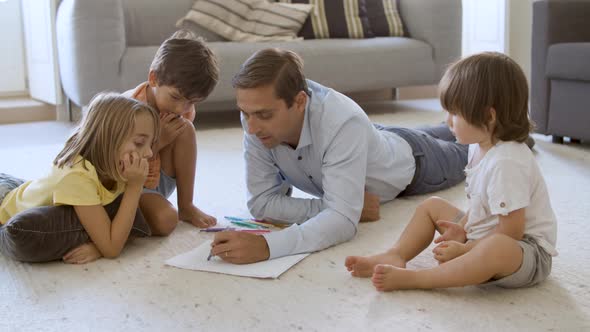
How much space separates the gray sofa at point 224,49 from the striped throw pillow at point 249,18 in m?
0.12

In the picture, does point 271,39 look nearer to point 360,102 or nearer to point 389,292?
point 360,102

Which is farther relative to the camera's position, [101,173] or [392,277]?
[101,173]

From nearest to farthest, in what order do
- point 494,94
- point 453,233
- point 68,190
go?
1. point 494,94
2. point 453,233
3. point 68,190

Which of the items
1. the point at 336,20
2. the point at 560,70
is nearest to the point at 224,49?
the point at 336,20

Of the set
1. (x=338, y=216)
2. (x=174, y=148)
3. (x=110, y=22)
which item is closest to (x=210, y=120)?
(x=110, y=22)

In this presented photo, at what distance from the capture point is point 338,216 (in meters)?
1.58

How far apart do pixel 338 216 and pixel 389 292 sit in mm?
298

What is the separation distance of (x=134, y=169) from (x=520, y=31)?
3.73m

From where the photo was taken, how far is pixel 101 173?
1.53 metres

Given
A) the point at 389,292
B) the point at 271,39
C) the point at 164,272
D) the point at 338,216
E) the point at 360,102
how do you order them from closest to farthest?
the point at 389,292, the point at 164,272, the point at 338,216, the point at 271,39, the point at 360,102

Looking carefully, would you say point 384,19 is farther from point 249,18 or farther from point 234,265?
point 234,265

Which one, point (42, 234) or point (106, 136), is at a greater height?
point (106, 136)

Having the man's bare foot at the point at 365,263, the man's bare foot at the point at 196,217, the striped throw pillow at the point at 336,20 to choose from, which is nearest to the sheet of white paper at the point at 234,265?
the man's bare foot at the point at 365,263

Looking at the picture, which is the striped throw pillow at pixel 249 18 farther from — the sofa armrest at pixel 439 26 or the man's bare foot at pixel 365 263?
the man's bare foot at pixel 365 263
